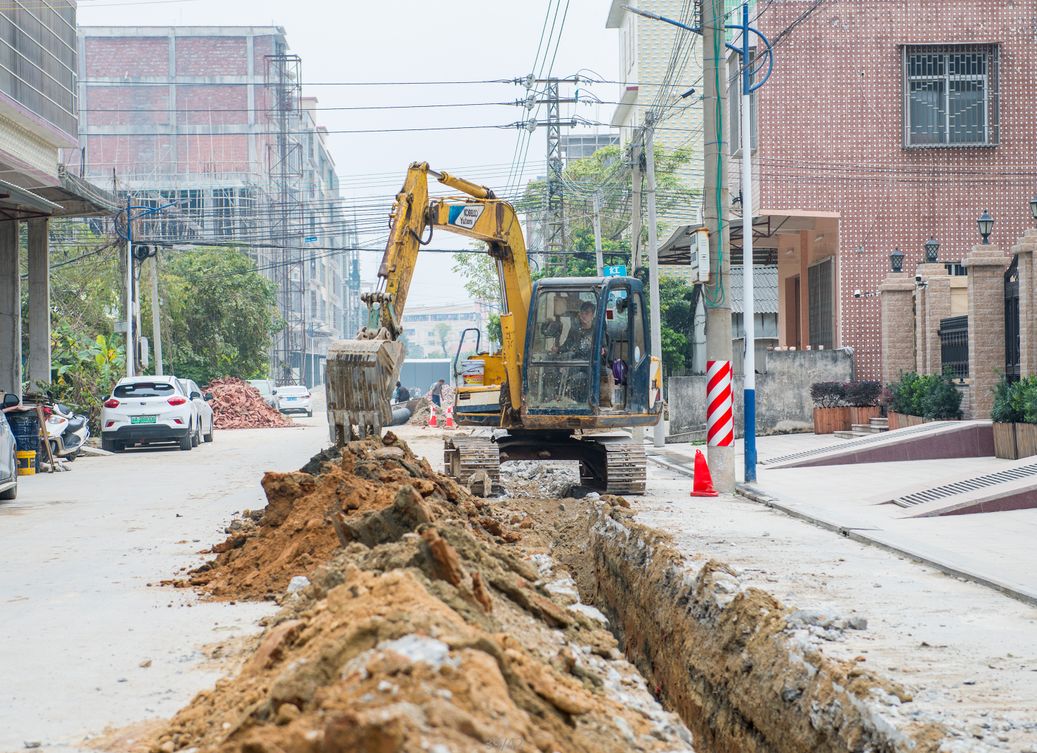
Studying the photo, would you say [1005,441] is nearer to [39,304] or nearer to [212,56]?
[39,304]

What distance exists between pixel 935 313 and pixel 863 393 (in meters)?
3.99

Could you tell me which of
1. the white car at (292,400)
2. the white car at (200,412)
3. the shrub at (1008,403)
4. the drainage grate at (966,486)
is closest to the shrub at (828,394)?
the shrub at (1008,403)

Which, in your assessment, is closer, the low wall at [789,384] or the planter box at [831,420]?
the planter box at [831,420]

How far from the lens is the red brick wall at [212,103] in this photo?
8469cm

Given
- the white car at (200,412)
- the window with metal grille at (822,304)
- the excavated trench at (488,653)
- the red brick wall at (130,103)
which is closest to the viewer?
the excavated trench at (488,653)

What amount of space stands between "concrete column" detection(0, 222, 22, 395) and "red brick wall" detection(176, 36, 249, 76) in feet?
208

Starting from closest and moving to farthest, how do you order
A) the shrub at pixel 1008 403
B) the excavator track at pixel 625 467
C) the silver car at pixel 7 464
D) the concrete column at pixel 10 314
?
1. the silver car at pixel 7 464
2. the excavator track at pixel 625 467
3. the shrub at pixel 1008 403
4. the concrete column at pixel 10 314

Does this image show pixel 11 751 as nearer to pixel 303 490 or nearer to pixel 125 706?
pixel 125 706

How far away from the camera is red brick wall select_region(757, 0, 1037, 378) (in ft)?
103

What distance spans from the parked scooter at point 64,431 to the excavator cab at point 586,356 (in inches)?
428

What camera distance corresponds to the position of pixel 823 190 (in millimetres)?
31906

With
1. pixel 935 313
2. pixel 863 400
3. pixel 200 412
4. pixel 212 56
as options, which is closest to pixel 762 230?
pixel 863 400

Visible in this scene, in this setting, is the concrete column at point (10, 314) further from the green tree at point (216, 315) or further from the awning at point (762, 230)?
the green tree at point (216, 315)

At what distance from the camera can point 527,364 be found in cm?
1716
